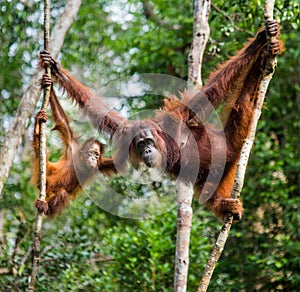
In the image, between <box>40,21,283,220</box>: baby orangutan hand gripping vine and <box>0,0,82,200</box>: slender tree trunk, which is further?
<box>0,0,82,200</box>: slender tree trunk

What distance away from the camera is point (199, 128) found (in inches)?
205

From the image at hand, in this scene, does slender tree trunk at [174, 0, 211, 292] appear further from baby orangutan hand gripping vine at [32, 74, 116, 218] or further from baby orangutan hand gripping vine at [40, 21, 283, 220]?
baby orangutan hand gripping vine at [32, 74, 116, 218]

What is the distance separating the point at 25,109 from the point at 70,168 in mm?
784

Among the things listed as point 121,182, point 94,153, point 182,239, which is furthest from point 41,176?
point 121,182

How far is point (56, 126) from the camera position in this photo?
559 cm

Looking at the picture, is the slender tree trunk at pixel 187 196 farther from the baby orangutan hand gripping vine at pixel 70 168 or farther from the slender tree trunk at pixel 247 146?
the baby orangutan hand gripping vine at pixel 70 168

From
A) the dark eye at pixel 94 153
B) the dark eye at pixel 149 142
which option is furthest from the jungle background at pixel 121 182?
the dark eye at pixel 149 142

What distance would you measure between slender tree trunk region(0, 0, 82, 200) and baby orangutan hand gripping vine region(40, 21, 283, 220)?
2.18 feet

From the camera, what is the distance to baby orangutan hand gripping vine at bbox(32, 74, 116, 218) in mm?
5660

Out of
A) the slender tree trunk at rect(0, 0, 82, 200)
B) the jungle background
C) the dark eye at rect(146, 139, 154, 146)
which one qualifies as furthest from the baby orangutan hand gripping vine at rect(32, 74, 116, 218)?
the dark eye at rect(146, 139, 154, 146)

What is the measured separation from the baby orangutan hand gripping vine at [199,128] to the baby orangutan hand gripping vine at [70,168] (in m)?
0.37

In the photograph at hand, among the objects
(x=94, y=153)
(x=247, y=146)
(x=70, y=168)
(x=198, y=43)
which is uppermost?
(x=198, y=43)

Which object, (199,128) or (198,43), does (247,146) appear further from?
(198,43)

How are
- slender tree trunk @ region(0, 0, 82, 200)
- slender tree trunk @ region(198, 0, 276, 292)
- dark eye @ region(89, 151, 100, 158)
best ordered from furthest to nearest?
dark eye @ region(89, 151, 100, 158) < slender tree trunk @ region(0, 0, 82, 200) < slender tree trunk @ region(198, 0, 276, 292)
